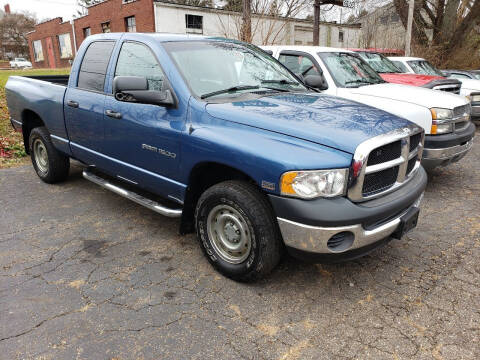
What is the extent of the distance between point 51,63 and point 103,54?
129 ft

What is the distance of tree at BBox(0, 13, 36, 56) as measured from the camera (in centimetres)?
6222

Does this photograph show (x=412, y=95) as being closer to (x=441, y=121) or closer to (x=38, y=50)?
(x=441, y=121)

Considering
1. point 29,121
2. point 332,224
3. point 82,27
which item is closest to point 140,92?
point 332,224

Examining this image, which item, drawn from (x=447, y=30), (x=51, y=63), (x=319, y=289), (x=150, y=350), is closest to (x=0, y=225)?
(x=150, y=350)

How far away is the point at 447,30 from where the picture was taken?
17781mm

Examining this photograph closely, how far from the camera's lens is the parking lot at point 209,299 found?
2.41 meters

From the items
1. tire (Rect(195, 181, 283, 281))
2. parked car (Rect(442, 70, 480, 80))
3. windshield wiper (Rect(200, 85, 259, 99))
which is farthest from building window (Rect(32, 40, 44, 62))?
tire (Rect(195, 181, 283, 281))

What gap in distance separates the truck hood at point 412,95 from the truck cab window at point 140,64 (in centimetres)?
318

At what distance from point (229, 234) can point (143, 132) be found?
4.10ft

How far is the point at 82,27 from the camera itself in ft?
103

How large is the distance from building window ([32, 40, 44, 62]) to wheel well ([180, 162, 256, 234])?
43.0 m

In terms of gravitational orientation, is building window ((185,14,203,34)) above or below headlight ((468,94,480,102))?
above

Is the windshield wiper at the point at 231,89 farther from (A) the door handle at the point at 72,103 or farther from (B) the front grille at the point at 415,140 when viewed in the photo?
(A) the door handle at the point at 72,103

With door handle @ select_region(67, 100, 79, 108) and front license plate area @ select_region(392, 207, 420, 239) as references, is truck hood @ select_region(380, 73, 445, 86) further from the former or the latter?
door handle @ select_region(67, 100, 79, 108)
